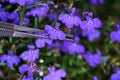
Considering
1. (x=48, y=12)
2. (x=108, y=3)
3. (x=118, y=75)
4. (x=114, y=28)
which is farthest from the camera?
(x=108, y=3)

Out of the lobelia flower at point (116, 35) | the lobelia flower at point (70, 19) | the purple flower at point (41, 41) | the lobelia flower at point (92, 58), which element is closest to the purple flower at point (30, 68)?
the purple flower at point (41, 41)

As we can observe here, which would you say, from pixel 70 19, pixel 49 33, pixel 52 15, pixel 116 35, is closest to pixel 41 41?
pixel 49 33

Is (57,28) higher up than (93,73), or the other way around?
(57,28)

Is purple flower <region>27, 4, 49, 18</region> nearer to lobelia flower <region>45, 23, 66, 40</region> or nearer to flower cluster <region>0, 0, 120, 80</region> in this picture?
flower cluster <region>0, 0, 120, 80</region>

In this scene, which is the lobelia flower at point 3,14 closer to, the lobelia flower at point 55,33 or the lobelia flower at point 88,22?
the lobelia flower at point 55,33

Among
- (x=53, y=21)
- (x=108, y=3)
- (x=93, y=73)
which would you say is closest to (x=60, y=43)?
(x=53, y=21)

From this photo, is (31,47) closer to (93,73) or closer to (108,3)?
(93,73)
